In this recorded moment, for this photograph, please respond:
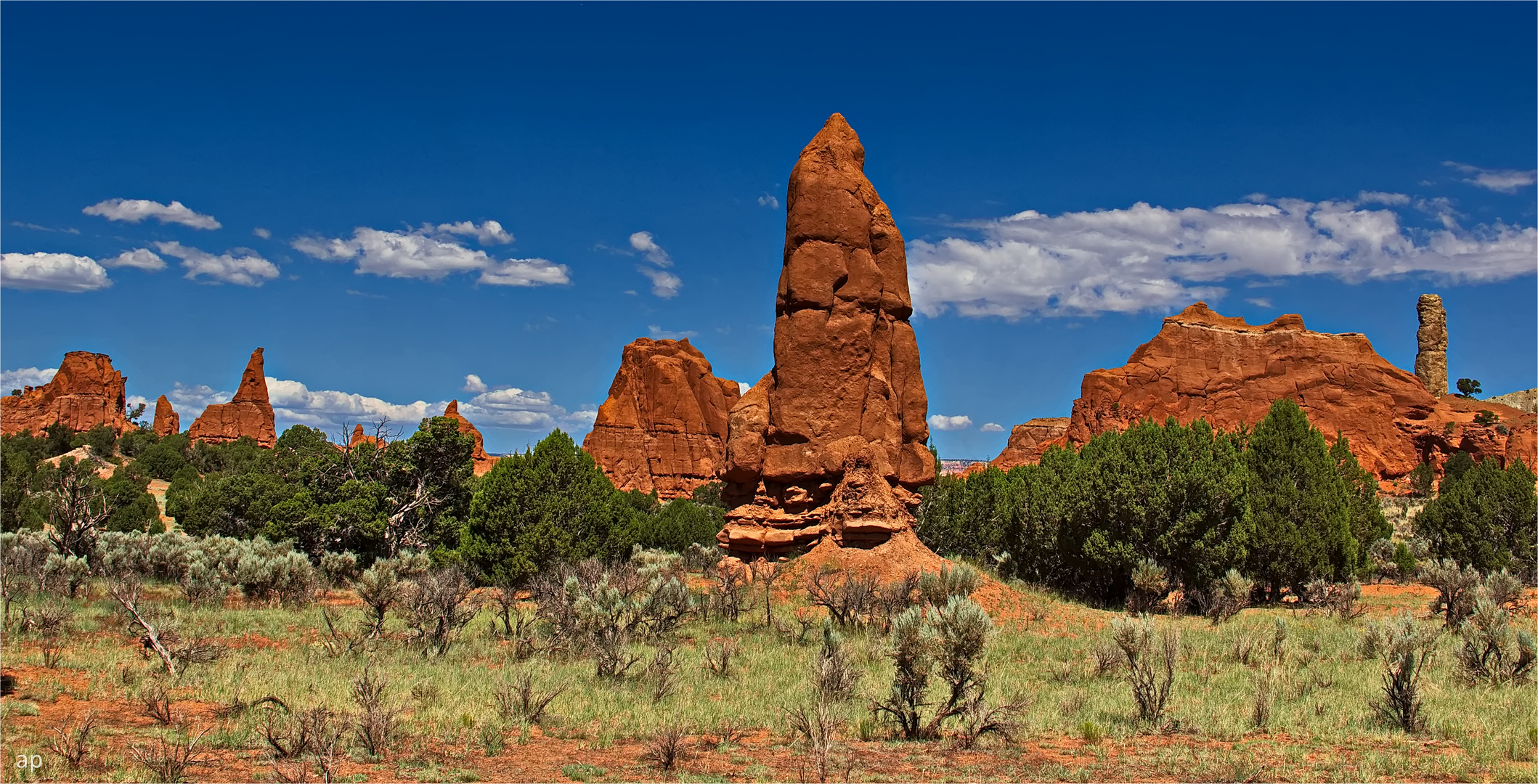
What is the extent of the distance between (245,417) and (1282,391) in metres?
103

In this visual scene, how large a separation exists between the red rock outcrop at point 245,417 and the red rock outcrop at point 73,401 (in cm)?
855

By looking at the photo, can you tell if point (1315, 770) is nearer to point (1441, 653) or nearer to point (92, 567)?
point (1441, 653)

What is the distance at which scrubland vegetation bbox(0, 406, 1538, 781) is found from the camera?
31.8 ft

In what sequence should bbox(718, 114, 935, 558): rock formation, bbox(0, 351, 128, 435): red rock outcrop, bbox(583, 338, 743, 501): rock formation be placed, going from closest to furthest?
bbox(718, 114, 935, 558): rock formation → bbox(583, 338, 743, 501): rock formation → bbox(0, 351, 128, 435): red rock outcrop

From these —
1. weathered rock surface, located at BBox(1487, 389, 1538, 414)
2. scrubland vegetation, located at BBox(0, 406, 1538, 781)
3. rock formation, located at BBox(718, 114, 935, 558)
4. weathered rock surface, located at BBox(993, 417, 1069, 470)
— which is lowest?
scrubland vegetation, located at BBox(0, 406, 1538, 781)

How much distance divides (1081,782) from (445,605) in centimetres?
1073

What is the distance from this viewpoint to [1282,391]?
85812mm

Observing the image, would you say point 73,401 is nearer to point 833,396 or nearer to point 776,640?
point 833,396

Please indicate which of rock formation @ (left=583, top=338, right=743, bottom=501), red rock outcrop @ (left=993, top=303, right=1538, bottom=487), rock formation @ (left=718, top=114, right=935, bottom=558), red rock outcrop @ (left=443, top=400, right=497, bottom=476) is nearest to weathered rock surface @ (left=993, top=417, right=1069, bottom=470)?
red rock outcrop @ (left=993, top=303, right=1538, bottom=487)

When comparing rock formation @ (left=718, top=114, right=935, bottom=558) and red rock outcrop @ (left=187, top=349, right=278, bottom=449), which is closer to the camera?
rock formation @ (left=718, top=114, right=935, bottom=558)

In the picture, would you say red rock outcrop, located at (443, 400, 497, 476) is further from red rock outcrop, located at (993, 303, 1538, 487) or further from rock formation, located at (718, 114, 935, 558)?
rock formation, located at (718, 114, 935, 558)

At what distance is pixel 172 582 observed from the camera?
25312mm

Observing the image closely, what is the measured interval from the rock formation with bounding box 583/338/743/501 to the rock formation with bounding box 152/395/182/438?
55.4 meters

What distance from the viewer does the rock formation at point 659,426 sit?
9462 centimetres
